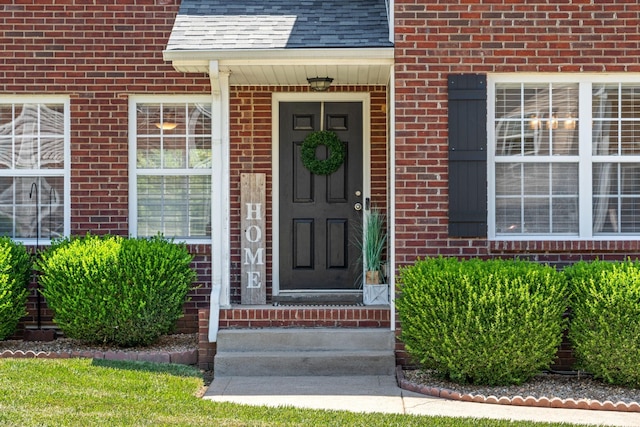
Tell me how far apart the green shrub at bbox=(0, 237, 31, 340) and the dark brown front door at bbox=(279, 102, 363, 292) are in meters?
2.74

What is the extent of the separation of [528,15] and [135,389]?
16.2ft

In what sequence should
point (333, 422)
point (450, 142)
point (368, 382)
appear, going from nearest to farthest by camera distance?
point (333, 422) < point (368, 382) < point (450, 142)

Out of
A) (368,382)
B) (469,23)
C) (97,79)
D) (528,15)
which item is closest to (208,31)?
(97,79)

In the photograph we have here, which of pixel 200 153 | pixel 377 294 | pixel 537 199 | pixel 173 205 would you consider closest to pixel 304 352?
pixel 377 294

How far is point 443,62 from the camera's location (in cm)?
810

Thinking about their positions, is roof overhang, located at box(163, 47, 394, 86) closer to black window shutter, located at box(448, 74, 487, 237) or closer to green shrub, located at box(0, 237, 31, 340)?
black window shutter, located at box(448, 74, 487, 237)

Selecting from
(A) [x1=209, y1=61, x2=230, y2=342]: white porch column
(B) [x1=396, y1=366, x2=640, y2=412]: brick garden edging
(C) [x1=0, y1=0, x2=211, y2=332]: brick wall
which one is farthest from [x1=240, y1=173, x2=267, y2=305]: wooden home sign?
(B) [x1=396, y1=366, x2=640, y2=412]: brick garden edging

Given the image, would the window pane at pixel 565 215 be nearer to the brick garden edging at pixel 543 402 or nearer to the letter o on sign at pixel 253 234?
the brick garden edging at pixel 543 402

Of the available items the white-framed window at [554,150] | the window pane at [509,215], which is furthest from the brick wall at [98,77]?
the white-framed window at [554,150]

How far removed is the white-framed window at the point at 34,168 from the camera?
9477mm

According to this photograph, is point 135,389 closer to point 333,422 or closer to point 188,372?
point 188,372

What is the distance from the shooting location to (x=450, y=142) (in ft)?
26.4

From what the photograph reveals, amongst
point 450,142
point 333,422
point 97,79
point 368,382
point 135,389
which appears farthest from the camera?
point 97,79

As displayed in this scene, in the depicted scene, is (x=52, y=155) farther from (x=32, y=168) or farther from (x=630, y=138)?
(x=630, y=138)
